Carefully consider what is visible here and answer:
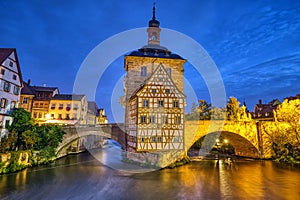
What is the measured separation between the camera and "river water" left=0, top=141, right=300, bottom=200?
12438mm

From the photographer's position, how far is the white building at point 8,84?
2016 cm

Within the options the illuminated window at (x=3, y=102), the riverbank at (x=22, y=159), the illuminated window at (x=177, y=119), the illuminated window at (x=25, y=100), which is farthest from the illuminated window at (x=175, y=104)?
the illuminated window at (x=25, y=100)

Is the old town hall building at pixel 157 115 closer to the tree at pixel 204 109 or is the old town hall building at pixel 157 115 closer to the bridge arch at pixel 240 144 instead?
the bridge arch at pixel 240 144

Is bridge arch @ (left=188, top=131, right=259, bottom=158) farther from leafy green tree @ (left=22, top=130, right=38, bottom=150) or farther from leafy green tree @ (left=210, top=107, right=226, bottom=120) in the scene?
leafy green tree @ (left=22, top=130, right=38, bottom=150)

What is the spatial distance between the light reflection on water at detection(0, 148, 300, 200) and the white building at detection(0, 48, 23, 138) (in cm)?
707

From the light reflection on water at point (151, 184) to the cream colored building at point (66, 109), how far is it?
17.1m

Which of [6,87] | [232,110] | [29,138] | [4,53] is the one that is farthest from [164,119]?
[4,53]

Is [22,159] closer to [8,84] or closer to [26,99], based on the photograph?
[8,84]

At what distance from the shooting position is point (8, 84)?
2156 cm

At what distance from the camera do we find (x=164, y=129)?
20766 mm

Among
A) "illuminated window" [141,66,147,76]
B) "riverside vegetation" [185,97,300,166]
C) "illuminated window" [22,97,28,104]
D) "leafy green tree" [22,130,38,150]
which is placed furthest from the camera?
"illuminated window" [22,97,28,104]

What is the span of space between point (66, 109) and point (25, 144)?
1644 cm

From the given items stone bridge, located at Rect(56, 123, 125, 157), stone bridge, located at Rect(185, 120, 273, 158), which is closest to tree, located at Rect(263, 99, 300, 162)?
stone bridge, located at Rect(185, 120, 273, 158)

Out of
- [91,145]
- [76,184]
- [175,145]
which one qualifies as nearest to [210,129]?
[175,145]
